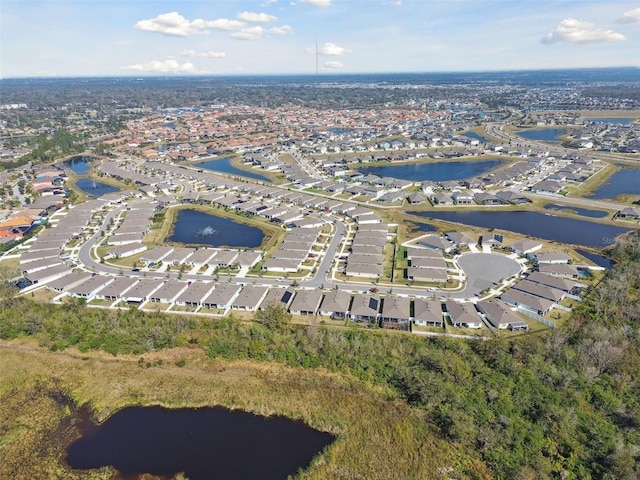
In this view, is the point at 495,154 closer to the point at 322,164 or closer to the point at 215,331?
the point at 322,164

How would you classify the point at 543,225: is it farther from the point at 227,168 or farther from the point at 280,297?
the point at 227,168

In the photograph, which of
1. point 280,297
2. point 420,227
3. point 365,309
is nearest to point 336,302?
point 365,309

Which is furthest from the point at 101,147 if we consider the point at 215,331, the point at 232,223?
the point at 215,331

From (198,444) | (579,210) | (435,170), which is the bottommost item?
(198,444)

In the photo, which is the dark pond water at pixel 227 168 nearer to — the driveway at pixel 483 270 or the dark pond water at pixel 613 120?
the driveway at pixel 483 270

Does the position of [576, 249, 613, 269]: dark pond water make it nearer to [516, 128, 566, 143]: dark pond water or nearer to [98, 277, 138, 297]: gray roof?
[98, 277, 138, 297]: gray roof
